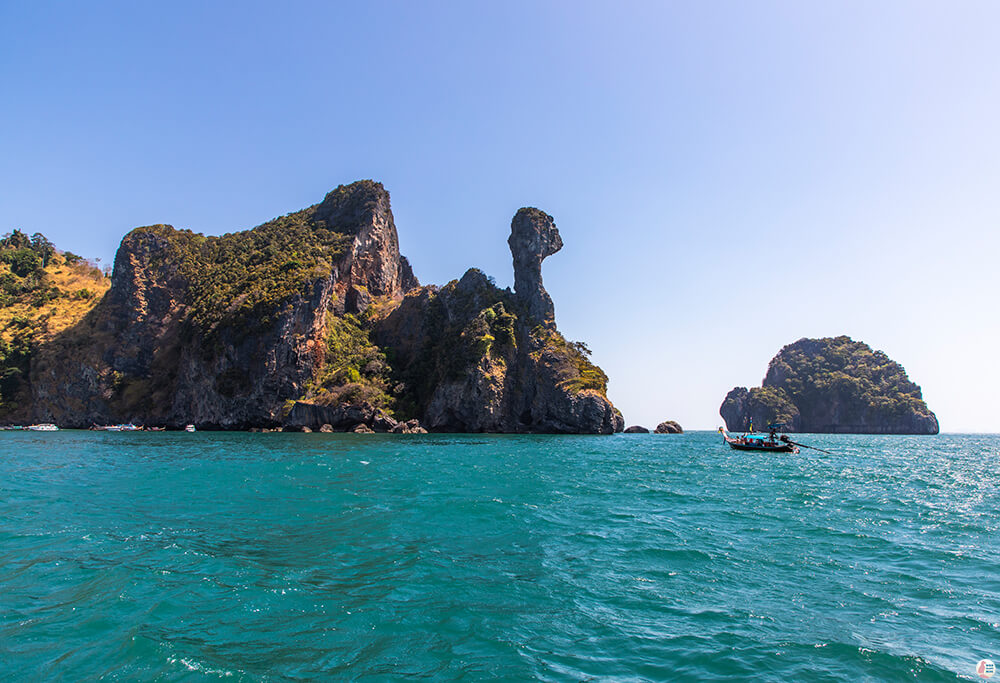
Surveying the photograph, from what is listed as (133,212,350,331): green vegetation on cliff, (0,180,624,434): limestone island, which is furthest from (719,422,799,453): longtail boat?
(133,212,350,331): green vegetation on cliff

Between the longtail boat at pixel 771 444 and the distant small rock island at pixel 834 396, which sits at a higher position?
the distant small rock island at pixel 834 396

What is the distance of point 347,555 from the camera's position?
11.8 m

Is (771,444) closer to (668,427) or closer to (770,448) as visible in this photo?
(770,448)

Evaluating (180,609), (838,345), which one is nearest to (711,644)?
(180,609)

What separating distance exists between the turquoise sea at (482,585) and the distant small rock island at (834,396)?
153636 millimetres

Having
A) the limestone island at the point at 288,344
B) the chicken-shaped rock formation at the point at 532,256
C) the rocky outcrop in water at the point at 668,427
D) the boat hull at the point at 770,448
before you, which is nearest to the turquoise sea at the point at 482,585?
the boat hull at the point at 770,448

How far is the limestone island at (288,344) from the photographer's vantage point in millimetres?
82750

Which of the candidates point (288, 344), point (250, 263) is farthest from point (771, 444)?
point (250, 263)

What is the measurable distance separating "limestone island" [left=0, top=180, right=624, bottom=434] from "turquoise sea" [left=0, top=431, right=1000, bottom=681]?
208ft

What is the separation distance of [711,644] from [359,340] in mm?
98646

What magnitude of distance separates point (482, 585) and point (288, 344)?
266 feet

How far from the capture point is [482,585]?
1008 cm

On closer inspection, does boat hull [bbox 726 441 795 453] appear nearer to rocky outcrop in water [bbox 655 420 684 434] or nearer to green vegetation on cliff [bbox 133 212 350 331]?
rocky outcrop in water [bbox 655 420 684 434]

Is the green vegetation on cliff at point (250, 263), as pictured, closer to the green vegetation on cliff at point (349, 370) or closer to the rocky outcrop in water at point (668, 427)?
the green vegetation on cliff at point (349, 370)
